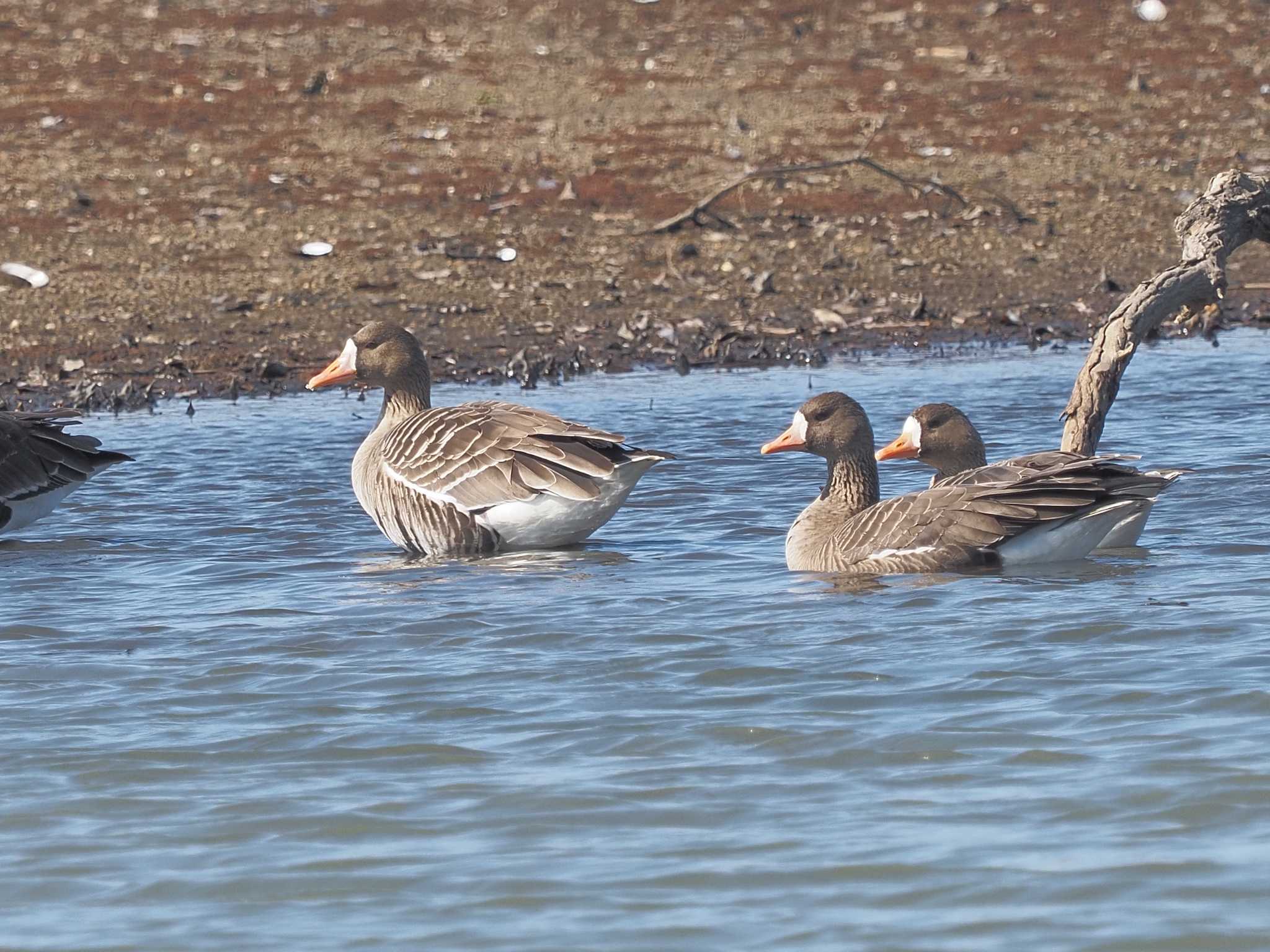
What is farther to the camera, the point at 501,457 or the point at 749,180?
the point at 749,180

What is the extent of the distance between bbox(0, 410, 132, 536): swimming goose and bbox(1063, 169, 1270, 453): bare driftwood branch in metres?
5.40

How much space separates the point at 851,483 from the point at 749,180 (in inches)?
435

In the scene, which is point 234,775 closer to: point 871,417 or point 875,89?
point 871,417

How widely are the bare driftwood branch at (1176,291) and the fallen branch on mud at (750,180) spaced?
8501mm

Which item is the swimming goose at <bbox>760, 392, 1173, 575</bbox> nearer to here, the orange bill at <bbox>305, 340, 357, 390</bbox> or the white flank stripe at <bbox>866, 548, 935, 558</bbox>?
the white flank stripe at <bbox>866, 548, 935, 558</bbox>

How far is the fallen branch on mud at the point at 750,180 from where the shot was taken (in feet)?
62.5

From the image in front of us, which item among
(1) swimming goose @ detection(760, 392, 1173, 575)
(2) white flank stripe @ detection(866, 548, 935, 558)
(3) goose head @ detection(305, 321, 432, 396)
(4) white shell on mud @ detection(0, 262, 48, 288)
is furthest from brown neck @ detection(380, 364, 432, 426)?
(4) white shell on mud @ detection(0, 262, 48, 288)

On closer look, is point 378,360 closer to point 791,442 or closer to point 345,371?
point 345,371

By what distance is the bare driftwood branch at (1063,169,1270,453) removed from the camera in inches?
392

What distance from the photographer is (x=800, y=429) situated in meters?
10.2

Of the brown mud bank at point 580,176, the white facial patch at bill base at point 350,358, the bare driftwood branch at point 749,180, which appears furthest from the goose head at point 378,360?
the bare driftwood branch at point 749,180

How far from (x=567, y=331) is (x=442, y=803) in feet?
35.6

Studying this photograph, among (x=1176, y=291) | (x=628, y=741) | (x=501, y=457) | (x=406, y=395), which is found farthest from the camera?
(x=406, y=395)

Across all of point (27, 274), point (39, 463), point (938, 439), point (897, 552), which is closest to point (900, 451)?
point (938, 439)
